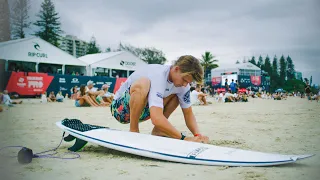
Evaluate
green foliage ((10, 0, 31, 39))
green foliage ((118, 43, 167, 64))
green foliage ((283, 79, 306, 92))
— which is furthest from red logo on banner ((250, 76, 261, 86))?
green foliage ((10, 0, 31, 39))

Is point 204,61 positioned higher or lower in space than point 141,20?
higher

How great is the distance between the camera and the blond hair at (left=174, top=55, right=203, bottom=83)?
82.9 inches

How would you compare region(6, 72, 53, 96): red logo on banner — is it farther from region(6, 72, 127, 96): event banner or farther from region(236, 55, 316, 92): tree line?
region(236, 55, 316, 92): tree line

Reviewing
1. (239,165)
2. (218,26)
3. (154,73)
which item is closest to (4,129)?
(154,73)

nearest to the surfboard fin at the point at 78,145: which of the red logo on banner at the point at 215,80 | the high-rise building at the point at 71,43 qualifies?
the high-rise building at the point at 71,43

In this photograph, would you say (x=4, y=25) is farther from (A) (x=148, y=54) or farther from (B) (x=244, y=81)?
(A) (x=148, y=54)

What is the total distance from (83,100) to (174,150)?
7122 mm

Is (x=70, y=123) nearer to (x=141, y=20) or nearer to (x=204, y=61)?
(x=141, y=20)

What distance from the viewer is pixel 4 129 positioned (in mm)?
1601

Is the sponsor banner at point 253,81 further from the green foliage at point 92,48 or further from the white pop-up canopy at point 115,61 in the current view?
the green foliage at point 92,48

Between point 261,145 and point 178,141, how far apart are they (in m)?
0.93

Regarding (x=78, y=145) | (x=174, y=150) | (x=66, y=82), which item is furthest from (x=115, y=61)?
(x=174, y=150)

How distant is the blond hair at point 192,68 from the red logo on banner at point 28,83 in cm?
1117

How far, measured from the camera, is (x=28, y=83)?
12258 millimetres
